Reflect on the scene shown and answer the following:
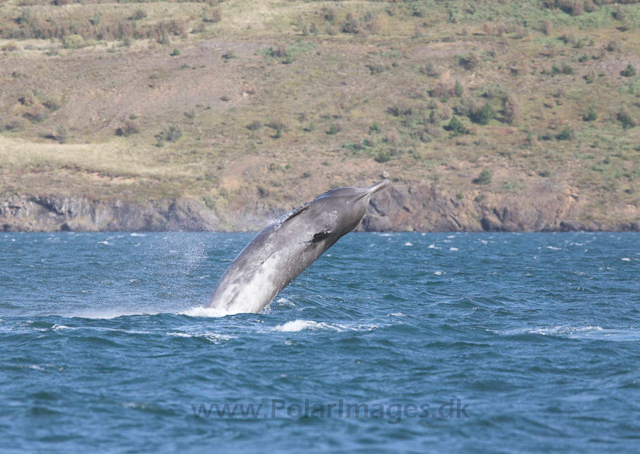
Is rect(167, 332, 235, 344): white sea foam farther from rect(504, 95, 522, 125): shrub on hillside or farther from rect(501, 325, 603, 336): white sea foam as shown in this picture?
rect(504, 95, 522, 125): shrub on hillside

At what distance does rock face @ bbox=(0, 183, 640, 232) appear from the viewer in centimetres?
7925

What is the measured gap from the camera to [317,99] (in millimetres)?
104688

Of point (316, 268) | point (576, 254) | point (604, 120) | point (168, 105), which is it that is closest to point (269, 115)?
point (168, 105)

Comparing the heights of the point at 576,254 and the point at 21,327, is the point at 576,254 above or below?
below

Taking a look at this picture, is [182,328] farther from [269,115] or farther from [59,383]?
[269,115]

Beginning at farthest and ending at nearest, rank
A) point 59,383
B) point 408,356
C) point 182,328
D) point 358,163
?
point 358,163
point 182,328
point 408,356
point 59,383

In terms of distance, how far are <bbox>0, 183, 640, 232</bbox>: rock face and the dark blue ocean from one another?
51893 mm

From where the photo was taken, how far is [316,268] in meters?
37.5

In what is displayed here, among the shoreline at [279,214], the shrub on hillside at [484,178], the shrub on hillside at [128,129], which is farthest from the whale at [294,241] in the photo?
the shrub on hillside at [128,129]

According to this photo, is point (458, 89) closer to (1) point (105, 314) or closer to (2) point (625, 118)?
(2) point (625, 118)

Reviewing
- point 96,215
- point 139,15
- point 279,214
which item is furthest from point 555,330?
point 139,15

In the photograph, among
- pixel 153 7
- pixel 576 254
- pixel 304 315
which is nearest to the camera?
pixel 304 315

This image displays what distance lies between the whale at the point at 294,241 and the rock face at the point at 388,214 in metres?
61.1

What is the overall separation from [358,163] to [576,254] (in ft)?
147
